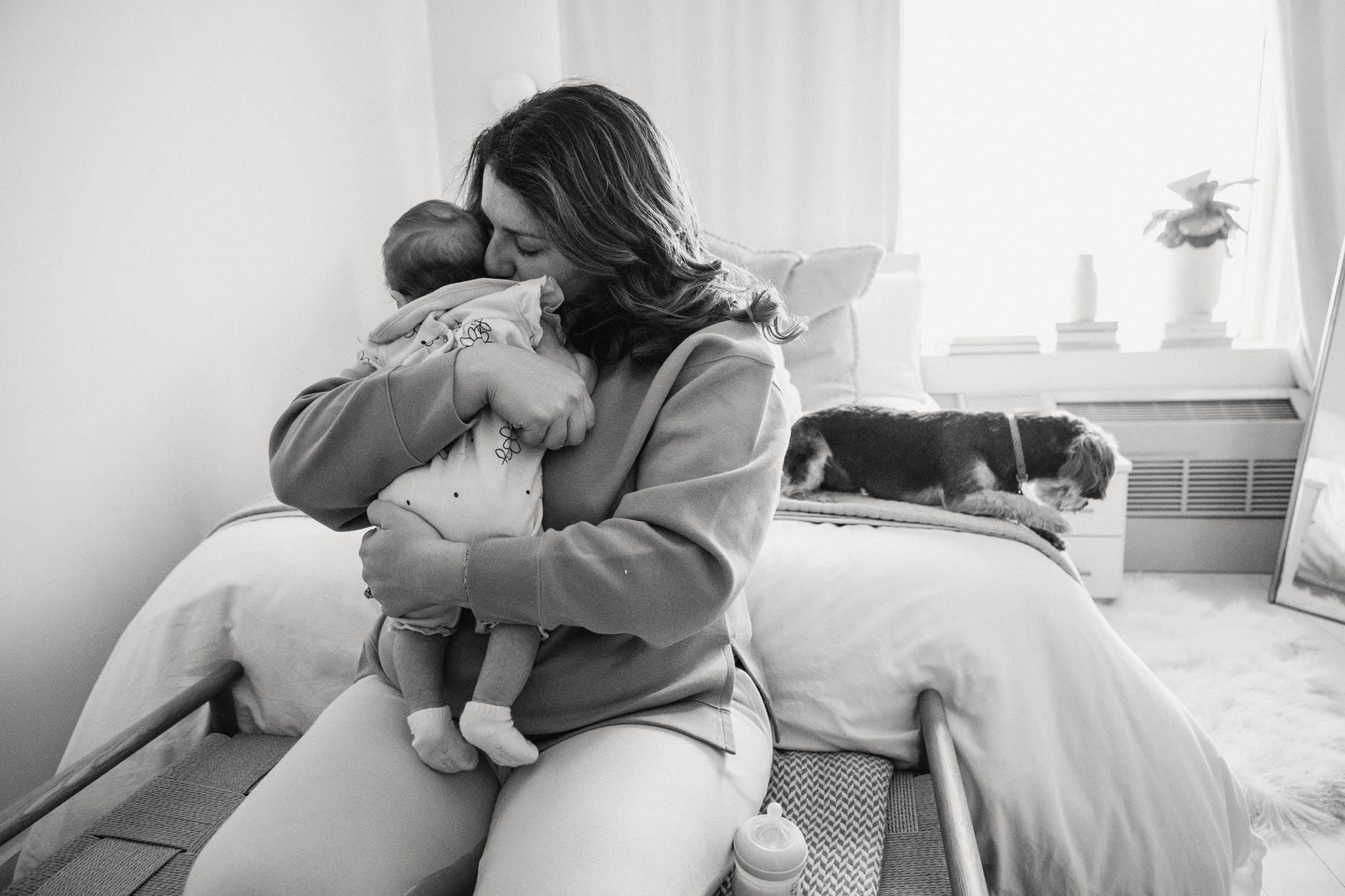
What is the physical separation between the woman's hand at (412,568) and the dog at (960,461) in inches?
30.8

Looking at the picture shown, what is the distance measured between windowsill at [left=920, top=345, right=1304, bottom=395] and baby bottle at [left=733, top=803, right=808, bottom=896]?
2387mm

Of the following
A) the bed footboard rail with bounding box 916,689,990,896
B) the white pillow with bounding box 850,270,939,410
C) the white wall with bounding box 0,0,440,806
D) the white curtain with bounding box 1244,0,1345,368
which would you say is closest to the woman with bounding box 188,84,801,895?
the bed footboard rail with bounding box 916,689,990,896

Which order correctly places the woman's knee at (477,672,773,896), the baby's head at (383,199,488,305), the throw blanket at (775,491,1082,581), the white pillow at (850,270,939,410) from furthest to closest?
1. the white pillow at (850,270,939,410)
2. the throw blanket at (775,491,1082,581)
3. the baby's head at (383,199,488,305)
4. the woman's knee at (477,672,773,896)

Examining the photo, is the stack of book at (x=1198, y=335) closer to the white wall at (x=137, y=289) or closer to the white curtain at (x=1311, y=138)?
the white curtain at (x=1311, y=138)

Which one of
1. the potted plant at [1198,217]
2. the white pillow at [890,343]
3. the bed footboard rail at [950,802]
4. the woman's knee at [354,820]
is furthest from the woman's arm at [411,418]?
the potted plant at [1198,217]

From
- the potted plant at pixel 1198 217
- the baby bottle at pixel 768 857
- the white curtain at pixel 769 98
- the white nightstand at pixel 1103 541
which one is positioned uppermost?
the white curtain at pixel 769 98

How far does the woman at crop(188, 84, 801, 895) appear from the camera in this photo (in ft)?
2.74

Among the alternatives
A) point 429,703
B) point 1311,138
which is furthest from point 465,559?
point 1311,138

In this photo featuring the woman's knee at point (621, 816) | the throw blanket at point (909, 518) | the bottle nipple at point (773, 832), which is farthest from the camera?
the throw blanket at point (909, 518)

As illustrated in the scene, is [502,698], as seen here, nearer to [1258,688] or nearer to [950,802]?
[950,802]

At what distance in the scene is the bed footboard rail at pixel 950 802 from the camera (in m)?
0.89

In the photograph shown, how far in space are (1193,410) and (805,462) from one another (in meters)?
1.82

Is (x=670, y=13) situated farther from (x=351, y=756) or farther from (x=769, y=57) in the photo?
(x=351, y=756)

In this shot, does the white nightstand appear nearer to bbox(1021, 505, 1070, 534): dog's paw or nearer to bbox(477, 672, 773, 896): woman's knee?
bbox(1021, 505, 1070, 534): dog's paw
